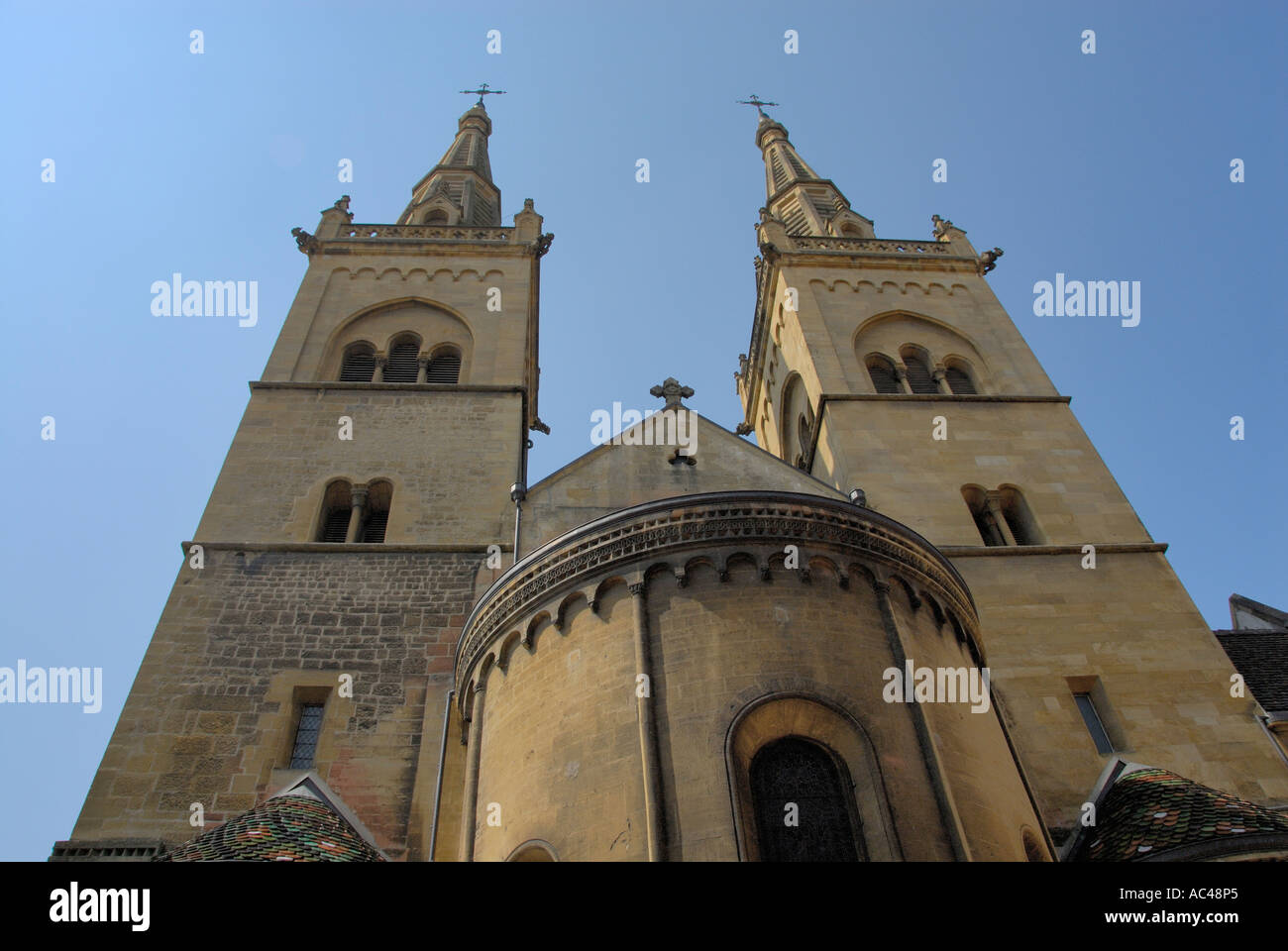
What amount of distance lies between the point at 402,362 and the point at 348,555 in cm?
681

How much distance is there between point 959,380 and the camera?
23000mm

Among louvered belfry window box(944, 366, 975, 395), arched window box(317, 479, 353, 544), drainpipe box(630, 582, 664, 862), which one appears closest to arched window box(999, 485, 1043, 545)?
louvered belfry window box(944, 366, 975, 395)

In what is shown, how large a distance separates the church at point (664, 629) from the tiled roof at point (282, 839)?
64 millimetres

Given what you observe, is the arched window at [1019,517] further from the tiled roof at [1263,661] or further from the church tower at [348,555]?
the church tower at [348,555]

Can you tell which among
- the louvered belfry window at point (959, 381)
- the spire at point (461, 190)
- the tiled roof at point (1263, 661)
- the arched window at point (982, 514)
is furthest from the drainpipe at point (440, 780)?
the spire at point (461, 190)

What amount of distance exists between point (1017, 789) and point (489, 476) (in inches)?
409

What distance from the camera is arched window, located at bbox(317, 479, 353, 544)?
1761 cm

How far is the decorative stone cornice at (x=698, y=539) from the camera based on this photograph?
38.5 ft

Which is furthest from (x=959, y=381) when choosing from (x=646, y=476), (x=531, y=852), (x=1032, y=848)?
(x=531, y=852)

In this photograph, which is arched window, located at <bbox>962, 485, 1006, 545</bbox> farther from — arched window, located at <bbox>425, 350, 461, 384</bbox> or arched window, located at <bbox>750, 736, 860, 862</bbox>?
arched window, located at <bbox>425, 350, 461, 384</bbox>

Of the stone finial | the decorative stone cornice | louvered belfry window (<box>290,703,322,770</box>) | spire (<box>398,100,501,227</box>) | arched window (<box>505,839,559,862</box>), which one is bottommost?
arched window (<box>505,839,559,862</box>)

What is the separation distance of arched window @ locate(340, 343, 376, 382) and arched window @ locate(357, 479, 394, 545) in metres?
3.96
